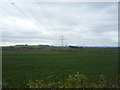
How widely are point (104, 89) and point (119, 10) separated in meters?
1.16

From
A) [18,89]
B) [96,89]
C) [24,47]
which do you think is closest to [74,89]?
[96,89]

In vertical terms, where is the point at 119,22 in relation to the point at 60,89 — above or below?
above

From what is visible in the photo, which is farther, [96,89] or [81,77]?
[81,77]

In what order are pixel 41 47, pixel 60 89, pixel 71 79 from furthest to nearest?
pixel 41 47, pixel 71 79, pixel 60 89

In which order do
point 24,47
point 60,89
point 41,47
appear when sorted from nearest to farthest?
point 60,89 < point 24,47 < point 41,47

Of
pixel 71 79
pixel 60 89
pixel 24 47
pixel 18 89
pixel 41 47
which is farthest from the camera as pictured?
pixel 41 47

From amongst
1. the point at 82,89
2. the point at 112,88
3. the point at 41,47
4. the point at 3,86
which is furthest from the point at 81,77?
the point at 41,47

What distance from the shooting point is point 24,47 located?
64.3m

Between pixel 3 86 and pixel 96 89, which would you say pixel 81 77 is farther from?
pixel 3 86

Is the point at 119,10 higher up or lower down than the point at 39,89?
higher up

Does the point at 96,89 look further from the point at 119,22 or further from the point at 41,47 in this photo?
the point at 41,47

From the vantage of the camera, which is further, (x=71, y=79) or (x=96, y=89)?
(x=71, y=79)

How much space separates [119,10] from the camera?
2.01m

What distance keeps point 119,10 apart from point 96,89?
1.18m
